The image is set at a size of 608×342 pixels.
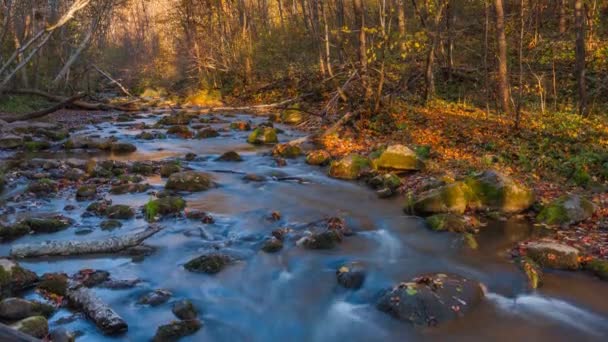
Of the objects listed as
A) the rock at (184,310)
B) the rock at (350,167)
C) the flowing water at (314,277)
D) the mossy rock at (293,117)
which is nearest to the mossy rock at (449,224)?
the flowing water at (314,277)

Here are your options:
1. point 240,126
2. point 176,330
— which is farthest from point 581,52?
point 176,330

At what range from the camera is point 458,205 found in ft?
33.0

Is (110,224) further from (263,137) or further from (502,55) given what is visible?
(502,55)

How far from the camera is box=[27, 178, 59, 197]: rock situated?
11938 millimetres

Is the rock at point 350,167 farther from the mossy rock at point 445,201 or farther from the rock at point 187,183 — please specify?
the rock at point 187,183

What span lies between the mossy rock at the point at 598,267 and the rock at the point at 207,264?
5505 millimetres

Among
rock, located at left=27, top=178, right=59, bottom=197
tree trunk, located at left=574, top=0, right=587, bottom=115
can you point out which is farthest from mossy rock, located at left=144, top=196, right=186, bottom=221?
tree trunk, located at left=574, top=0, right=587, bottom=115

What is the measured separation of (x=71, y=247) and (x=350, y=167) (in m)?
7.31

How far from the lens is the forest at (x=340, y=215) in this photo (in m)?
6.63

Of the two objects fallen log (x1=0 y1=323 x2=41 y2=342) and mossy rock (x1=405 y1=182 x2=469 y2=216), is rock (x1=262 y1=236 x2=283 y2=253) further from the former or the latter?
fallen log (x1=0 y1=323 x2=41 y2=342)

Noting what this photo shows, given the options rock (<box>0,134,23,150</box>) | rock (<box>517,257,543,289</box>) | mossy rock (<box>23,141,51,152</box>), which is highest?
rock (<box>0,134,23,150</box>)

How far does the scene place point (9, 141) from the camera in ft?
57.3

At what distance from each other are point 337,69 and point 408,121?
9.04 m

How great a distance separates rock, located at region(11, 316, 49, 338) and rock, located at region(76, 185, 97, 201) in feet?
20.3
